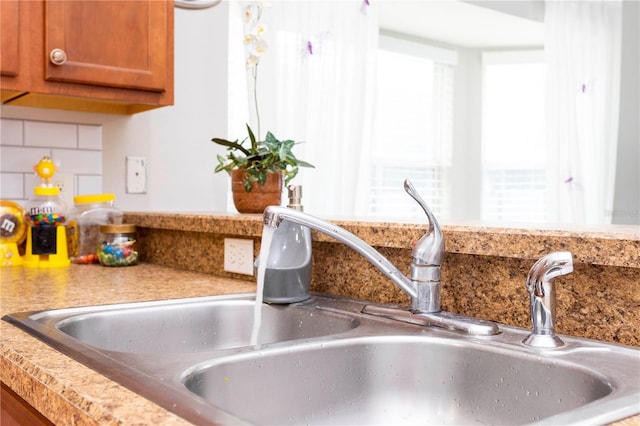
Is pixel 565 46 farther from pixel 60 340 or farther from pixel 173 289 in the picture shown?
pixel 60 340

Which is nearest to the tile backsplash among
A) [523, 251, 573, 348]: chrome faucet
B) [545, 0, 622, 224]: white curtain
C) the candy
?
the candy

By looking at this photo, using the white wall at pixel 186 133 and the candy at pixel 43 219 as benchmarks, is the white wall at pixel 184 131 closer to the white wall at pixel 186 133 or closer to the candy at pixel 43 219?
the white wall at pixel 186 133

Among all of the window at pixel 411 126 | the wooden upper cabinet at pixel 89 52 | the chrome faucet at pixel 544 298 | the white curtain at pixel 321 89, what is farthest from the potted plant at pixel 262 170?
the window at pixel 411 126

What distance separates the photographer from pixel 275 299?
1.36 meters

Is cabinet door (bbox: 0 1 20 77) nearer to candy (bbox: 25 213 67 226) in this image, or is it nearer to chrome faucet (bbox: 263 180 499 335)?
candy (bbox: 25 213 67 226)

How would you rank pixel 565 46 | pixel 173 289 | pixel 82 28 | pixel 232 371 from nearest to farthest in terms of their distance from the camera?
pixel 232 371 < pixel 173 289 < pixel 82 28 < pixel 565 46

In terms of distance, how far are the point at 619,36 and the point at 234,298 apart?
12.7ft

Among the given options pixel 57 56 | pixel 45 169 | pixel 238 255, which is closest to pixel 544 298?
pixel 238 255

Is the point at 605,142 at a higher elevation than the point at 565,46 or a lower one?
lower

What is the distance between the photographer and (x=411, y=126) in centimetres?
502

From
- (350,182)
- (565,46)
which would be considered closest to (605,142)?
(565,46)

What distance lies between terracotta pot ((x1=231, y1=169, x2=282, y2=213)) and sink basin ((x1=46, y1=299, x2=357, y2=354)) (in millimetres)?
498

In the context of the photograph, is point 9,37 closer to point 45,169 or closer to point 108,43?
point 108,43

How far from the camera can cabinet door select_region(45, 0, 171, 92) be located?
186 cm
